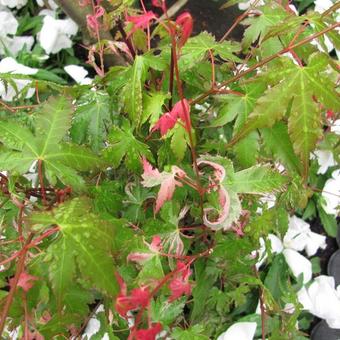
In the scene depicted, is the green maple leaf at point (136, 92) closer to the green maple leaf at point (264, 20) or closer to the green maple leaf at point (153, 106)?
the green maple leaf at point (153, 106)

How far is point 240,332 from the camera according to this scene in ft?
3.48

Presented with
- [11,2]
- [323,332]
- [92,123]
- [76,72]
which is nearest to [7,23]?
[11,2]

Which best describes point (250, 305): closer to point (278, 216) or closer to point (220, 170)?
point (278, 216)

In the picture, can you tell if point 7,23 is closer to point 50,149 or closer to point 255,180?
point 50,149

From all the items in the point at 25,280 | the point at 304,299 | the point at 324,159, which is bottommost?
the point at 304,299

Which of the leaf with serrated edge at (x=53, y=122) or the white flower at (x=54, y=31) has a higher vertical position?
the leaf with serrated edge at (x=53, y=122)

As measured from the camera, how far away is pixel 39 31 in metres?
1.53

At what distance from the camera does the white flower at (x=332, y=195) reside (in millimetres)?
1350

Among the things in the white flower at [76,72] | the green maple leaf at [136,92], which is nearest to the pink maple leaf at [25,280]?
the green maple leaf at [136,92]

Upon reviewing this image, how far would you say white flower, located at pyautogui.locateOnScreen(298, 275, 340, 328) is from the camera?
1.25 m

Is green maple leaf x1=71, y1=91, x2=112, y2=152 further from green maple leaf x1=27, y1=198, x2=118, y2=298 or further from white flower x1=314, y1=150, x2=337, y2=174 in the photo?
white flower x1=314, y1=150, x2=337, y2=174

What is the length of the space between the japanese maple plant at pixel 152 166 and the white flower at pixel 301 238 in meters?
0.43

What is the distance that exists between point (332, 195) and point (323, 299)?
27 cm

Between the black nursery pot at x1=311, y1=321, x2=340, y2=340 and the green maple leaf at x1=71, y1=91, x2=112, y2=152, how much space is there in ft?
2.81
